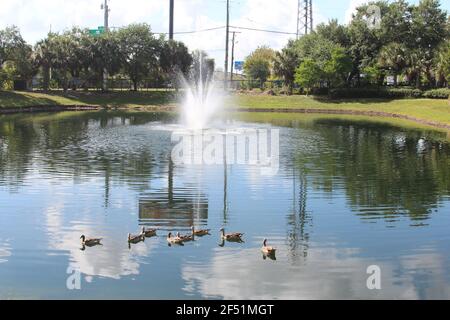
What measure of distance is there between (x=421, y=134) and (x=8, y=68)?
60.8 meters

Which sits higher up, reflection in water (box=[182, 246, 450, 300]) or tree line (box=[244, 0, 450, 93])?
tree line (box=[244, 0, 450, 93])

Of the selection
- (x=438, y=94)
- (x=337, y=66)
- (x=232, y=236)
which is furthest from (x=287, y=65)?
(x=232, y=236)

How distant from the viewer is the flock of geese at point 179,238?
17562 millimetres

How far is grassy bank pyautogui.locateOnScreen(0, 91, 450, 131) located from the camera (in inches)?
3113

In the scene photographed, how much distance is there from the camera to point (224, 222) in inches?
833

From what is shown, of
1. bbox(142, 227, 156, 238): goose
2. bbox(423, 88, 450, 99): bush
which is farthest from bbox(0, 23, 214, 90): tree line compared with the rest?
bbox(142, 227, 156, 238): goose

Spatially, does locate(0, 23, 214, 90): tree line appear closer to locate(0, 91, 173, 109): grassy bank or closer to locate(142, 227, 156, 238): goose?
locate(0, 91, 173, 109): grassy bank

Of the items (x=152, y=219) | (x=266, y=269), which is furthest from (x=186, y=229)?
(x=266, y=269)

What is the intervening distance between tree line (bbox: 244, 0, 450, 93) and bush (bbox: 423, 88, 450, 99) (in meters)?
4.27

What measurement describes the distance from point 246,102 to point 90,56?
2633 cm

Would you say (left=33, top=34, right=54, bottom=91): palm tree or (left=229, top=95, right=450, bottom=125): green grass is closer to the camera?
(left=229, top=95, right=450, bottom=125): green grass

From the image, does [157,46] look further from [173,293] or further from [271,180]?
[173,293]

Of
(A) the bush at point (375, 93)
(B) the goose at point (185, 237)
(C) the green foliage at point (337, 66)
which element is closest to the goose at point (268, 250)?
(B) the goose at point (185, 237)
